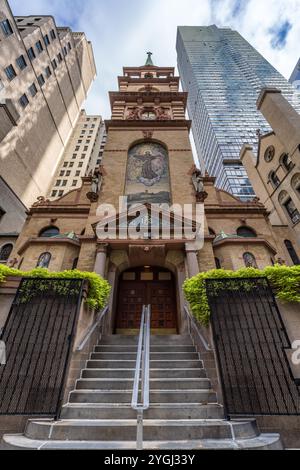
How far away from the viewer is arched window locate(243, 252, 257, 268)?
12555 millimetres

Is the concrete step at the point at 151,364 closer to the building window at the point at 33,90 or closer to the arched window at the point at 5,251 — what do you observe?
the arched window at the point at 5,251

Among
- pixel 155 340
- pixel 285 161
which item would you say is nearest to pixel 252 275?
pixel 155 340

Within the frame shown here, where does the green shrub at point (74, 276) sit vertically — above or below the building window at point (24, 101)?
below

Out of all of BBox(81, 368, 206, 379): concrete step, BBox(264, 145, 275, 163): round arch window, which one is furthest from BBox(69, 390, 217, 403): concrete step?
BBox(264, 145, 275, 163): round arch window

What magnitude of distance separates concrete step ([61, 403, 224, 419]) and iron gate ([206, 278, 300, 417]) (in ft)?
1.41

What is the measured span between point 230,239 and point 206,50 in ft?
472

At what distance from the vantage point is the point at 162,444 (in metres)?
3.64

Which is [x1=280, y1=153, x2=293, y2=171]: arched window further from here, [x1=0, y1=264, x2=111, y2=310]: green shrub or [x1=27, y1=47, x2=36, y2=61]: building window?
[x1=27, y1=47, x2=36, y2=61]: building window

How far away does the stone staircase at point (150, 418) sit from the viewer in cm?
377

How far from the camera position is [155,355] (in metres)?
7.35

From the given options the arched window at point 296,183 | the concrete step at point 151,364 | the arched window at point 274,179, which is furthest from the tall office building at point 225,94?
the concrete step at point 151,364

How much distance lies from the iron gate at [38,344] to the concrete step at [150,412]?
0.47 metres

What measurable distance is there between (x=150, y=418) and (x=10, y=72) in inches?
1322

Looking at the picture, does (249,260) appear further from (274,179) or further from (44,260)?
(44,260)
